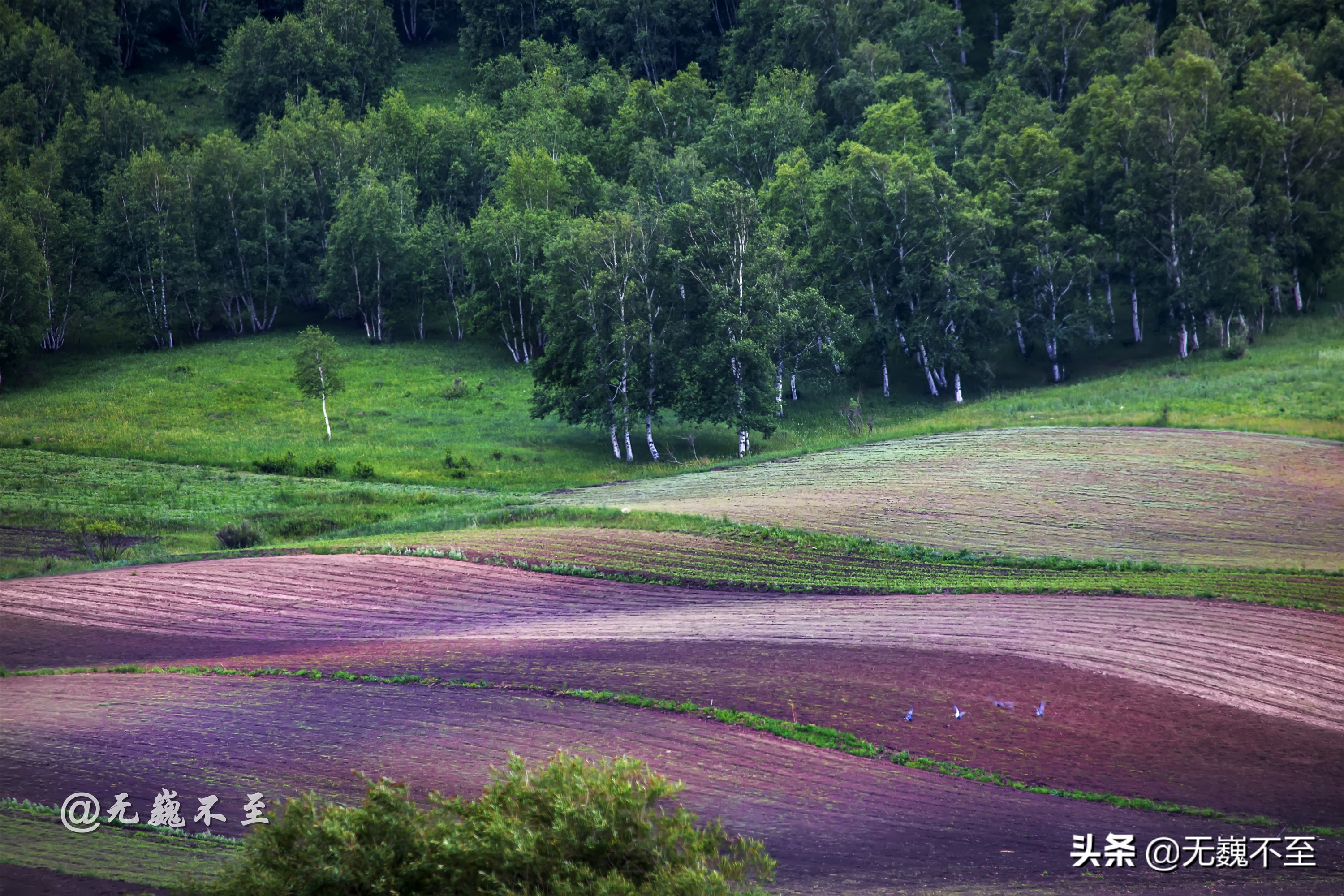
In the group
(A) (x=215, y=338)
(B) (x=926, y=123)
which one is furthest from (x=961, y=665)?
(B) (x=926, y=123)

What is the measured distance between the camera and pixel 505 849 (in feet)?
34.3

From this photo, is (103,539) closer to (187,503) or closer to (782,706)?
(187,503)

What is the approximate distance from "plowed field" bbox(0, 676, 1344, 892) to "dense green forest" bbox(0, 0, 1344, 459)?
132ft

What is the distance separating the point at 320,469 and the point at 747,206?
3063 cm

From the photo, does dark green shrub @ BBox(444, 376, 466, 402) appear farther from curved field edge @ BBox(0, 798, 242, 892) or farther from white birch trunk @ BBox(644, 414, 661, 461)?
curved field edge @ BBox(0, 798, 242, 892)

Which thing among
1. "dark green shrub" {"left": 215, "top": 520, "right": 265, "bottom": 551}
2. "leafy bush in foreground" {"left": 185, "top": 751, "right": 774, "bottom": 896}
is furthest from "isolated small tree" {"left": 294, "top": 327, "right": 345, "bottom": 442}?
"leafy bush in foreground" {"left": 185, "top": 751, "right": 774, "bottom": 896}

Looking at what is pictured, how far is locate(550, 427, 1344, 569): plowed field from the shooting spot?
33.1m

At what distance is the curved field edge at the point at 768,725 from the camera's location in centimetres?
1584

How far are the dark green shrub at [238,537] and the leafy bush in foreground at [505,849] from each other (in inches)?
1240

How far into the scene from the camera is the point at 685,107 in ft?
344

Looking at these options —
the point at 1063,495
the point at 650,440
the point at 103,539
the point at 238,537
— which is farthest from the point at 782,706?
the point at 650,440

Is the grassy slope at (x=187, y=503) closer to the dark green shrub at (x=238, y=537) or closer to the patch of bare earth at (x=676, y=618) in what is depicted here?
the dark green shrub at (x=238, y=537)

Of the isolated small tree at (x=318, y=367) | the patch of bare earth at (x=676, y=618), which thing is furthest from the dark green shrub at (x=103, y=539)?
the isolated small tree at (x=318, y=367)

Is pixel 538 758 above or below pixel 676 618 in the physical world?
below
